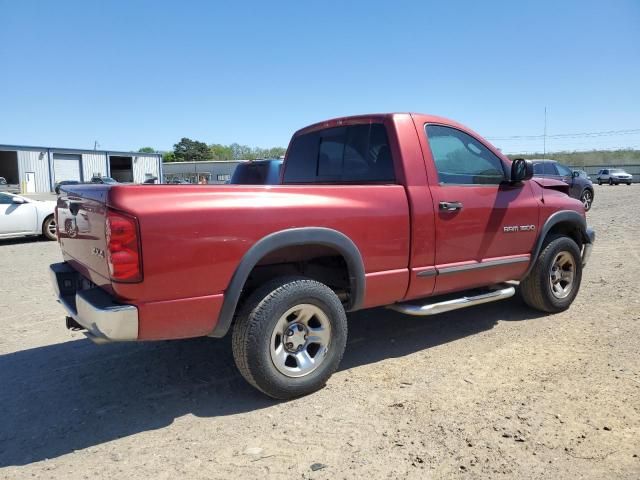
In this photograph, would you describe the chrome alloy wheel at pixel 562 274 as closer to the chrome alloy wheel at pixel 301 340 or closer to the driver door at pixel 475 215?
the driver door at pixel 475 215

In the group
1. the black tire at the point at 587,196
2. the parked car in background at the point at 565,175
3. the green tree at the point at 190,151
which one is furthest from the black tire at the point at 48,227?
the green tree at the point at 190,151

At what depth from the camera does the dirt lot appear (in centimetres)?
261

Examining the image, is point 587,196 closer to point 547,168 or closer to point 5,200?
point 547,168

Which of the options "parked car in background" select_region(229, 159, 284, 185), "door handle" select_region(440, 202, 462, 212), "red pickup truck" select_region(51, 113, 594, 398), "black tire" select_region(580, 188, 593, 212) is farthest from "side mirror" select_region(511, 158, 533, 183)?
"black tire" select_region(580, 188, 593, 212)

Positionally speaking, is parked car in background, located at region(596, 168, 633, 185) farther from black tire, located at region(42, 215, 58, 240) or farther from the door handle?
the door handle

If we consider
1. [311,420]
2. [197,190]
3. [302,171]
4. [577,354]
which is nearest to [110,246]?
[197,190]

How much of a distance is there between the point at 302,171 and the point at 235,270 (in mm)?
2116

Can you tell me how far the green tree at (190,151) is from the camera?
11381 centimetres

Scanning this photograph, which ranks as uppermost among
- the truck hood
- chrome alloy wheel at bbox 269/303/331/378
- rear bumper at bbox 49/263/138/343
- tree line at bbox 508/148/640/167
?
tree line at bbox 508/148/640/167

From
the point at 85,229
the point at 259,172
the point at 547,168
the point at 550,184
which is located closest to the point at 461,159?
the point at 550,184

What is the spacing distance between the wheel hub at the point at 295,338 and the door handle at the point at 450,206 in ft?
4.92

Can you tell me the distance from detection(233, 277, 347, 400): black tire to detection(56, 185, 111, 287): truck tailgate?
0.88 m

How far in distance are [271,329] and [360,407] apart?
0.79 m

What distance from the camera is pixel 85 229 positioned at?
3.20 m
